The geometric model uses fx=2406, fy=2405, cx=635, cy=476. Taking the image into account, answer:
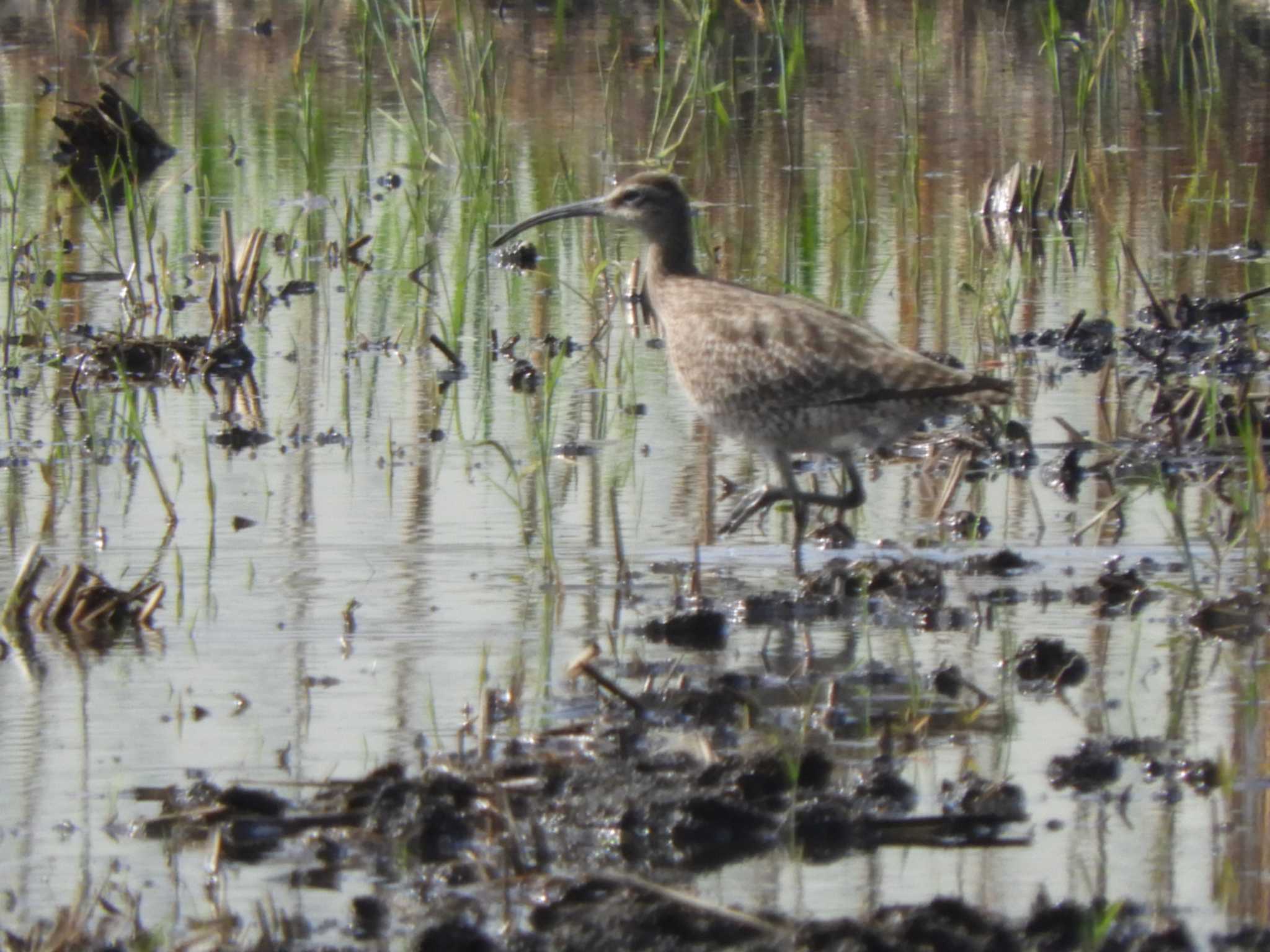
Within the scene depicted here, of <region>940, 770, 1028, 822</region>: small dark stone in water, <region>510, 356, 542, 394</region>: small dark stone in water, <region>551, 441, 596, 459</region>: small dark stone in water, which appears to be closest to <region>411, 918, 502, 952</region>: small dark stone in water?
<region>940, 770, 1028, 822</region>: small dark stone in water

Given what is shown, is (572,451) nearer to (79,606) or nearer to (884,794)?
(79,606)

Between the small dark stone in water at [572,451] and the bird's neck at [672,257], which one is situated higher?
the bird's neck at [672,257]

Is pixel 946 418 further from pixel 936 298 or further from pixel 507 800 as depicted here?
pixel 507 800

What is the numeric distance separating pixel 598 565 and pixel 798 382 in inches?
37.6

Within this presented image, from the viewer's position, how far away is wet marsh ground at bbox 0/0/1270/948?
171 inches

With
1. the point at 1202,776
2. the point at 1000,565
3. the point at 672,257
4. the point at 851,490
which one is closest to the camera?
the point at 1202,776

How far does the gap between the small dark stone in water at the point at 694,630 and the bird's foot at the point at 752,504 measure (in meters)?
1.05

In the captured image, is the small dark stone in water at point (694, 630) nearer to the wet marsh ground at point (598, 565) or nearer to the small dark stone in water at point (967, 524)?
the wet marsh ground at point (598, 565)

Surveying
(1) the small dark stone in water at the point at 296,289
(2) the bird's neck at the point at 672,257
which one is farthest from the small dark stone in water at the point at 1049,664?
(1) the small dark stone in water at the point at 296,289

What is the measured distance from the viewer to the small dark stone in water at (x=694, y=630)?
587 cm

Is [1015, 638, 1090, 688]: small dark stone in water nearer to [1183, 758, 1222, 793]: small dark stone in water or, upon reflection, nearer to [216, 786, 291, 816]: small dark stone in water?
[1183, 758, 1222, 793]: small dark stone in water

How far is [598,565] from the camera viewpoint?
6.55 m

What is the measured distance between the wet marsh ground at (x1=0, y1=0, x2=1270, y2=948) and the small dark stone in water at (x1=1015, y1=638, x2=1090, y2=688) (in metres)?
0.01

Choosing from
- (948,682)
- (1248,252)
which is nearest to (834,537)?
(948,682)
